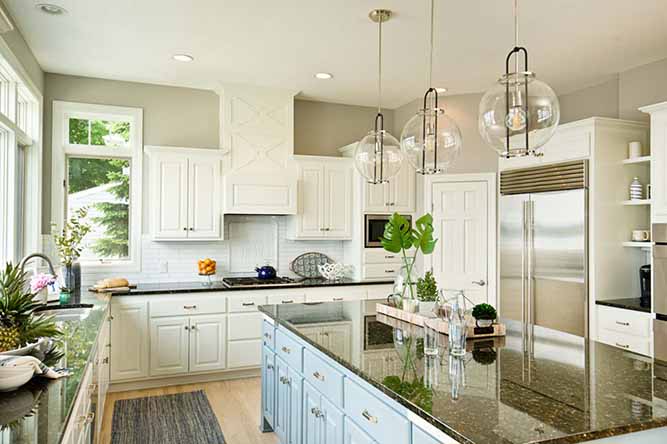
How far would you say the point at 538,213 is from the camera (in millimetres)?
4750

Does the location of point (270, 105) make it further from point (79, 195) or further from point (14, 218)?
point (14, 218)

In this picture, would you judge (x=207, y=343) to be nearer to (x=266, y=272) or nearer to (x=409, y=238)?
(x=266, y=272)

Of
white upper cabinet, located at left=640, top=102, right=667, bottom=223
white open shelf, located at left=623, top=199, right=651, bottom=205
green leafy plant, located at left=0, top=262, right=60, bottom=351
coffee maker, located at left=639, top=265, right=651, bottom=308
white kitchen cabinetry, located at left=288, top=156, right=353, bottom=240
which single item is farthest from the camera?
white kitchen cabinetry, located at left=288, top=156, right=353, bottom=240

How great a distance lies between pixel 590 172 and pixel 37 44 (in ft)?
15.2

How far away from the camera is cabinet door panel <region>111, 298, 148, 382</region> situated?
453 cm

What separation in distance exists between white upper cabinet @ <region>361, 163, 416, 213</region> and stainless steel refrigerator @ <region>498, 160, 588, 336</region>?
3.40ft

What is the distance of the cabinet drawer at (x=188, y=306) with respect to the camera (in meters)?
4.66

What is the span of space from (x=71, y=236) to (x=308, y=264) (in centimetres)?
245

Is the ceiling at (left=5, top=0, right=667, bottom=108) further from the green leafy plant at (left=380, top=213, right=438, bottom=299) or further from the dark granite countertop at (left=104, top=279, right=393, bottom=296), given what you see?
the dark granite countertop at (left=104, top=279, right=393, bottom=296)

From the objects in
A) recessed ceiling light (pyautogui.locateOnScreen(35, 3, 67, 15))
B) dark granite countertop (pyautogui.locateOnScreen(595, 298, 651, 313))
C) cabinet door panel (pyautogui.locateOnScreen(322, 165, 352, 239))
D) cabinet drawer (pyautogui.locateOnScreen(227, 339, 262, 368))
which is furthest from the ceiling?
cabinet drawer (pyautogui.locateOnScreen(227, 339, 262, 368))

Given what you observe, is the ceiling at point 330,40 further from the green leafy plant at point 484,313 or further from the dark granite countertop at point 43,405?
the dark granite countertop at point 43,405

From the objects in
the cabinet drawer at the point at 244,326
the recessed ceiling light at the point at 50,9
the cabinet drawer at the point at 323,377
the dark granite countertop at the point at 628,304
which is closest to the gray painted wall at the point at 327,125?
the cabinet drawer at the point at 244,326

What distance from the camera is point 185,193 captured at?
5023 millimetres

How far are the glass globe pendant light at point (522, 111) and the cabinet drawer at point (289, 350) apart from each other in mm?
1591
